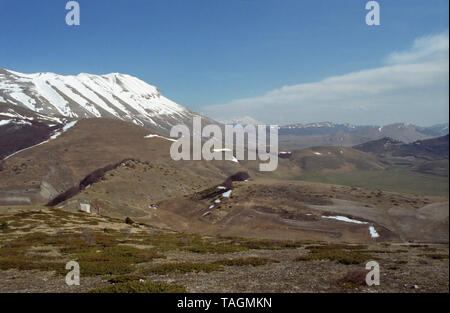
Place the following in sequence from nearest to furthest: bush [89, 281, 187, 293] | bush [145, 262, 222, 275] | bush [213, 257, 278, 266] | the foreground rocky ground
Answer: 1. bush [89, 281, 187, 293]
2. the foreground rocky ground
3. bush [145, 262, 222, 275]
4. bush [213, 257, 278, 266]

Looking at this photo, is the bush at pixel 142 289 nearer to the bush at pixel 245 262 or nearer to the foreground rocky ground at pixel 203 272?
the foreground rocky ground at pixel 203 272

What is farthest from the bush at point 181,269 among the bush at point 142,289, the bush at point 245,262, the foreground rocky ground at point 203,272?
the bush at point 142,289

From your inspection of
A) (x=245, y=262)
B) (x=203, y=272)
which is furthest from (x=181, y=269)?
(x=245, y=262)

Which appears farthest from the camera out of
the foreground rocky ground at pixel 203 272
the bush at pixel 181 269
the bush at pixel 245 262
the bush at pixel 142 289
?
the bush at pixel 245 262

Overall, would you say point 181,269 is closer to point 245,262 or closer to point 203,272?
point 203,272

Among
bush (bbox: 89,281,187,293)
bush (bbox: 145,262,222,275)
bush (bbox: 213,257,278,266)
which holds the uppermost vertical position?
bush (bbox: 89,281,187,293)

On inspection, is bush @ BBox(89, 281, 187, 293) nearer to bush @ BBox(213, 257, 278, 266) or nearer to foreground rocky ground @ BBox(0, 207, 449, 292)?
foreground rocky ground @ BBox(0, 207, 449, 292)

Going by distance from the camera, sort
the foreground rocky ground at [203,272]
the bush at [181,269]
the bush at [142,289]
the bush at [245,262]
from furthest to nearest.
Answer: the bush at [245,262], the bush at [181,269], the foreground rocky ground at [203,272], the bush at [142,289]

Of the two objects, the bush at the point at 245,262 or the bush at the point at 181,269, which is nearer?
the bush at the point at 181,269

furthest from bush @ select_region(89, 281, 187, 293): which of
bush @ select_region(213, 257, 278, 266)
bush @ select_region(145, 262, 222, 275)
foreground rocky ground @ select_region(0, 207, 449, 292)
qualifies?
bush @ select_region(213, 257, 278, 266)

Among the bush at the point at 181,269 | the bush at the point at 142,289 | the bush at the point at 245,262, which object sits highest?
the bush at the point at 142,289
